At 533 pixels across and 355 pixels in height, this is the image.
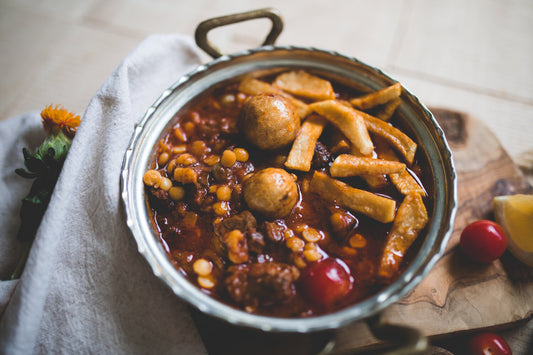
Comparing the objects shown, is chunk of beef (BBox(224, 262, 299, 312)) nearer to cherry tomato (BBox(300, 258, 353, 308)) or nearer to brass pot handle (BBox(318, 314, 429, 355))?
cherry tomato (BBox(300, 258, 353, 308))

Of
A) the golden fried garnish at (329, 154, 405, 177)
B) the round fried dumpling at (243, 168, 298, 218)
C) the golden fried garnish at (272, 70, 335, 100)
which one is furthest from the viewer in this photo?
the golden fried garnish at (272, 70, 335, 100)

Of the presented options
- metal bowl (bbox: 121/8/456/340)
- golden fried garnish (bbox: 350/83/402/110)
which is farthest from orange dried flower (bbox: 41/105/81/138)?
golden fried garnish (bbox: 350/83/402/110)

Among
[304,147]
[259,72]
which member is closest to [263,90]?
[259,72]

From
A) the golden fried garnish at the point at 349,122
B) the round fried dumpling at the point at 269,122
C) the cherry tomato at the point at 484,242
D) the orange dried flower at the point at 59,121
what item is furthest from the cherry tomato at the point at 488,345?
the orange dried flower at the point at 59,121

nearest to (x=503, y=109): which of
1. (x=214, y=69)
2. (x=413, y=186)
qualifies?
(x=413, y=186)

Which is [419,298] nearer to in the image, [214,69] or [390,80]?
[390,80]
